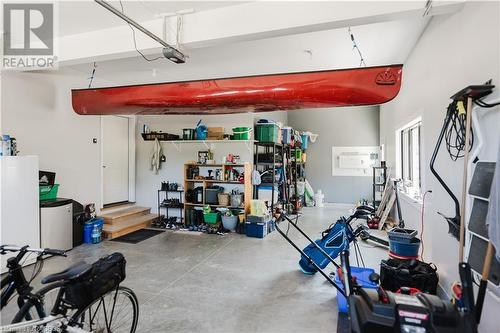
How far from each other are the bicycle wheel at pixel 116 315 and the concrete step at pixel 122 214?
299 centimetres

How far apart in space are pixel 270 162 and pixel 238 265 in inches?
120

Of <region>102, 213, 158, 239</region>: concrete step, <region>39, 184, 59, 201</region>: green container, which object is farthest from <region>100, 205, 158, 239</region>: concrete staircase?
<region>39, 184, 59, 201</region>: green container

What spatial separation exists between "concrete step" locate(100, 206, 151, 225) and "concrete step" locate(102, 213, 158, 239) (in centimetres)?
5

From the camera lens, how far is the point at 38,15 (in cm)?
313

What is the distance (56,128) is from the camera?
486 cm

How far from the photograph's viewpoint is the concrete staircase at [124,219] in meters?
5.37

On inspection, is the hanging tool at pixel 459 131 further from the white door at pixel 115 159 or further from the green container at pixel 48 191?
the white door at pixel 115 159

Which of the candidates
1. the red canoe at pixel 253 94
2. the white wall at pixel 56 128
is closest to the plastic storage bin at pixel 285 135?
the red canoe at pixel 253 94

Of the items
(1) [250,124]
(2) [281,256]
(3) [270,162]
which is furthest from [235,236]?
(1) [250,124]

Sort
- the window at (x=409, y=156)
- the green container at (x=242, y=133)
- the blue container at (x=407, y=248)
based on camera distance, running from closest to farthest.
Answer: the blue container at (x=407, y=248) → the window at (x=409, y=156) → the green container at (x=242, y=133)

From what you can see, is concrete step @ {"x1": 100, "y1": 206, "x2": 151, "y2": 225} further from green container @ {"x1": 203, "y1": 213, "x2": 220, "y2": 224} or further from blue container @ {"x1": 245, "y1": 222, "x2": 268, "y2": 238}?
blue container @ {"x1": 245, "y1": 222, "x2": 268, "y2": 238}

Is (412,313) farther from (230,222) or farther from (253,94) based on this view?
(230,222)

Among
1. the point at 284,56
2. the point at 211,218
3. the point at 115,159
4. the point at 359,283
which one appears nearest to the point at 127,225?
the point at 115,159

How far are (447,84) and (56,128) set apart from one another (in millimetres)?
5806
